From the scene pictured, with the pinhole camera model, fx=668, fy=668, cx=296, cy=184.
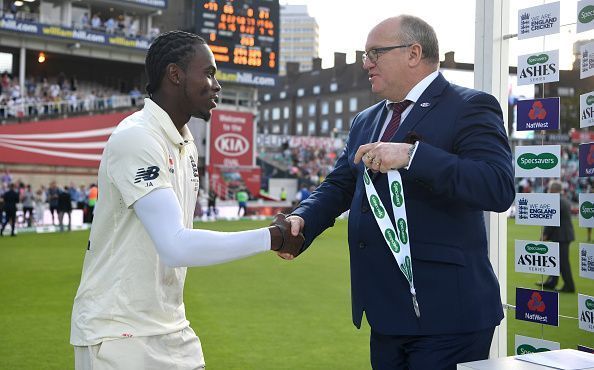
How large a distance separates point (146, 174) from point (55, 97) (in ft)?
117

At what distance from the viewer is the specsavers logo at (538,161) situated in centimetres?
436

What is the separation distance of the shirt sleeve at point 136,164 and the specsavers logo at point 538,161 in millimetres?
2868

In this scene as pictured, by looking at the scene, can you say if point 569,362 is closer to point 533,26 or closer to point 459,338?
point 459,338

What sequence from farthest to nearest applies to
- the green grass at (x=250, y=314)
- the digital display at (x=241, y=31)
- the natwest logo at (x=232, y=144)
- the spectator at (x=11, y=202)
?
the natwest logo at (x=232, y=144) < the digital display at (x=241, y=31) < the spectator at (x=11, y=202) < the green grass at (x=250, y=314)

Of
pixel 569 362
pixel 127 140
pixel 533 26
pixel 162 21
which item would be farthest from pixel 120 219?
pixel 162 21

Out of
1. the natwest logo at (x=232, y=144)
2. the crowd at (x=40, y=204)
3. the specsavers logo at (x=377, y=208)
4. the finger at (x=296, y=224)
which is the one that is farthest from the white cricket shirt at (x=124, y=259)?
the natwest logo at (x=232, y=144)

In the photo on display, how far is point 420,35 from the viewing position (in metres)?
2.79

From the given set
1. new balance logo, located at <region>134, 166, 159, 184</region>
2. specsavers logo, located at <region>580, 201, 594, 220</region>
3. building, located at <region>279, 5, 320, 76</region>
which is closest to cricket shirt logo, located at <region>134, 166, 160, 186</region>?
new balance logo, located at <region>134, 166, 159, 184</region>

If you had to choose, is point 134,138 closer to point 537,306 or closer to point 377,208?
point 377,208

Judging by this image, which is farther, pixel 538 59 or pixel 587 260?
pixel 538 59

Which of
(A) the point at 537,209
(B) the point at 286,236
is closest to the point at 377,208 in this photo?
(B) the point at 286,236

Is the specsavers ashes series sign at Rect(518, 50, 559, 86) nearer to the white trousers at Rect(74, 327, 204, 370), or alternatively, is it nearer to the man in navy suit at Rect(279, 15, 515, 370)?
the man in navy suit at Rect(279, 15, 515, 370)

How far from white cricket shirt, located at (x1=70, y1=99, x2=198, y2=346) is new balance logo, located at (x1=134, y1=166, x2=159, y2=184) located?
12 mm

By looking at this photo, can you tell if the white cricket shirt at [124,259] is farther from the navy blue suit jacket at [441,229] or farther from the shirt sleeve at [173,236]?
the navy blue suit jacket at [441,229]
